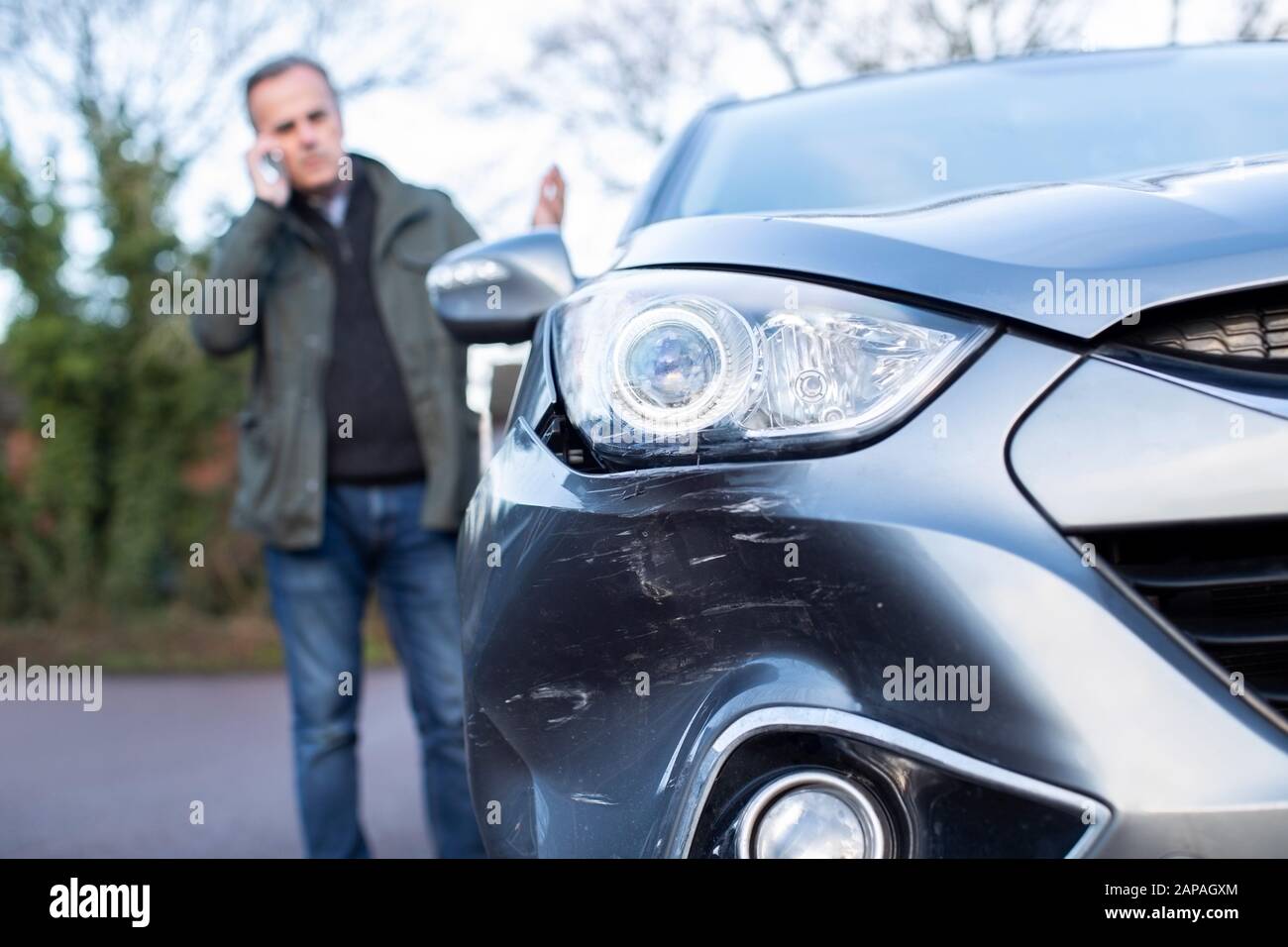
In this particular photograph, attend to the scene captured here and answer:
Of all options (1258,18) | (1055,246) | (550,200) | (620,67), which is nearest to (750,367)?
(1055,246)

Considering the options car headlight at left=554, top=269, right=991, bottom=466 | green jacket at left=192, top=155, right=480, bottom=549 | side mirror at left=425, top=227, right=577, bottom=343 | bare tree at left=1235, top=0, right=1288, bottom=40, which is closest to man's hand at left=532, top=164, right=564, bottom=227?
green jacket at left=192, top=155, right=480, bottom=549

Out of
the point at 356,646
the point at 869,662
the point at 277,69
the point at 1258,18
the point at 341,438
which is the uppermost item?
the point at 1258,18

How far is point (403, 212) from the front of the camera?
10.1 feet

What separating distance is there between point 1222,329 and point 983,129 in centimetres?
121

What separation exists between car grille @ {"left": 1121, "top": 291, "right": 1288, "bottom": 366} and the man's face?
235cm


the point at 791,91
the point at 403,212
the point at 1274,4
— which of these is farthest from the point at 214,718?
the point at 1274,4

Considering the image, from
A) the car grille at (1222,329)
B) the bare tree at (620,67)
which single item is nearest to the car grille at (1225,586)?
the car grille at (1222,329)

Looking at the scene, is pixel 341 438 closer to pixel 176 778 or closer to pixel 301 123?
pixel 301 123

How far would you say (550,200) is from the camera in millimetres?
2787

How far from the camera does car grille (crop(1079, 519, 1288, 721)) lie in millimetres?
1129

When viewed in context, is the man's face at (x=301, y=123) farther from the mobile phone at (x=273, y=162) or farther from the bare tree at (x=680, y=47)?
the bare tree at (x=680, y=47)

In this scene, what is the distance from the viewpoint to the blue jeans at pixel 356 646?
2871 millimetres

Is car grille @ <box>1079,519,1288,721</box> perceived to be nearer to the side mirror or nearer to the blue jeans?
the side mirror

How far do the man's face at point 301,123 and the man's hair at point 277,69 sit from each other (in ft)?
0.04
